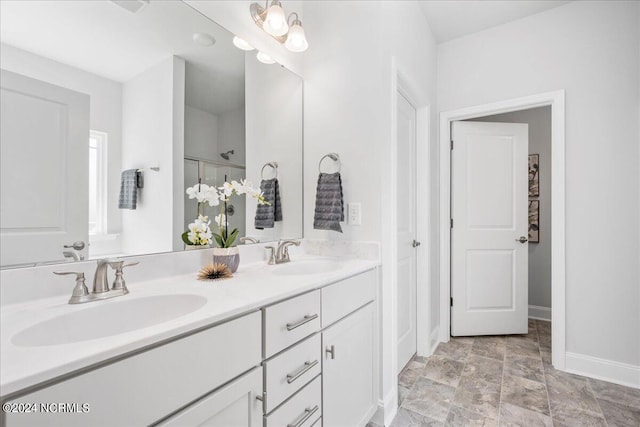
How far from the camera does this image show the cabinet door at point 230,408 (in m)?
0.73

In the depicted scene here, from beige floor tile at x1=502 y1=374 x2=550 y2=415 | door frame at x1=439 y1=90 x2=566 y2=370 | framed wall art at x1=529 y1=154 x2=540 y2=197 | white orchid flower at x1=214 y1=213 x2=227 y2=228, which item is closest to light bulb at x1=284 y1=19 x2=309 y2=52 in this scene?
white orchid flower at x1=214 y1=213 x2=227 y2=228

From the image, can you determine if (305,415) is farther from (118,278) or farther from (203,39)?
(203,39)

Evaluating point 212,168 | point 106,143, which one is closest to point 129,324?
point 106,143

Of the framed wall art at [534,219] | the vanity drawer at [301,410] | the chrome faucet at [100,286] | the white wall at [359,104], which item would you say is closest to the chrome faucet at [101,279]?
the chrome faucet at [100,286]

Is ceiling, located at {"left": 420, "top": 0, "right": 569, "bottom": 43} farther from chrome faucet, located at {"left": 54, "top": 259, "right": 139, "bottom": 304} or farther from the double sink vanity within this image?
chrome faucet, located at {"left": 54, "top": 259, "right": 139, "bottom": 304}

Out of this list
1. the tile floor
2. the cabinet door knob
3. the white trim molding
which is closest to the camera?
the cabinet door knob

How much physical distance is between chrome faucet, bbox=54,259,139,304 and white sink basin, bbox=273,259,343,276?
71cm

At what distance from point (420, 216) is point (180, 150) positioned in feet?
6.07

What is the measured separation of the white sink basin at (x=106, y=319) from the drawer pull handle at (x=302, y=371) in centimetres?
40

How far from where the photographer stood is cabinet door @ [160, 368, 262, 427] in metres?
0.73

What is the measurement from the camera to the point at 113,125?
3.72ft

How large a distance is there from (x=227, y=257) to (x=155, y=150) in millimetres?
535

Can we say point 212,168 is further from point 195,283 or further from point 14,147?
point 14,147

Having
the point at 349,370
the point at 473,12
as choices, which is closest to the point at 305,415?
the point at 349,370
